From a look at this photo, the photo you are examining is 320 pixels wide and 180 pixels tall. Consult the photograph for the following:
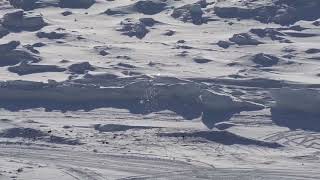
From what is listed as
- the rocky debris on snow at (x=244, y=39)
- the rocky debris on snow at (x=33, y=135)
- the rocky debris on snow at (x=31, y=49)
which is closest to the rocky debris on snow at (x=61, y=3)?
the rocky debris on snow at (x=31, y=49)

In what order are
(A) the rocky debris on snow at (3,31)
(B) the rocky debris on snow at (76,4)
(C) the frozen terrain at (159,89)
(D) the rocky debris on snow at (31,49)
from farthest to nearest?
(B) the rocky debris on snow at (76,4), (A) the rocky debris on snow at (3,31), (D) the rocky debris on snow at (31,49), (C) the frozen terrain at (159,89)

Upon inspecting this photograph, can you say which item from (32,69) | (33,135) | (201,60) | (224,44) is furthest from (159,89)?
(224,44)

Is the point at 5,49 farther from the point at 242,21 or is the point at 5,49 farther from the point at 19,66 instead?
the point at 242,21

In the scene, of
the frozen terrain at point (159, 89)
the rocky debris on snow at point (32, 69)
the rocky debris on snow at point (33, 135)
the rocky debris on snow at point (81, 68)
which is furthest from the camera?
the rocky debris on snow at point (32, 69)

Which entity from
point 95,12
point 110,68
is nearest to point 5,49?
point 110,68

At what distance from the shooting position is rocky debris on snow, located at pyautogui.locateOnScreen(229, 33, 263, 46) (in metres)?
68.8

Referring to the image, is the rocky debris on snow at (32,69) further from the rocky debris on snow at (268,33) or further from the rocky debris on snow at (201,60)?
the rocky debris on snow at (268,33)

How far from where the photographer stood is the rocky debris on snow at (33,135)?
54094mm

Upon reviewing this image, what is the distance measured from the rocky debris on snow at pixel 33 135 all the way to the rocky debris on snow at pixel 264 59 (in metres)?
15.8

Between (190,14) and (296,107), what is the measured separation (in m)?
19.4

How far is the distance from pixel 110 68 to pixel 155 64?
2929 millimetres

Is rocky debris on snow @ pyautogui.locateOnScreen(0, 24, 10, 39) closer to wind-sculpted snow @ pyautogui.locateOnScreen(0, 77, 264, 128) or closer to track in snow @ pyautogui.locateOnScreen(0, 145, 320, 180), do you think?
wind-sculpted snow @ pyautogui.locateOnScreen(0, 77, 264, 128)

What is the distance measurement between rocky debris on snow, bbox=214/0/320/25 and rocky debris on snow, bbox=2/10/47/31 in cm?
1272

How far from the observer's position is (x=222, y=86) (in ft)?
199
